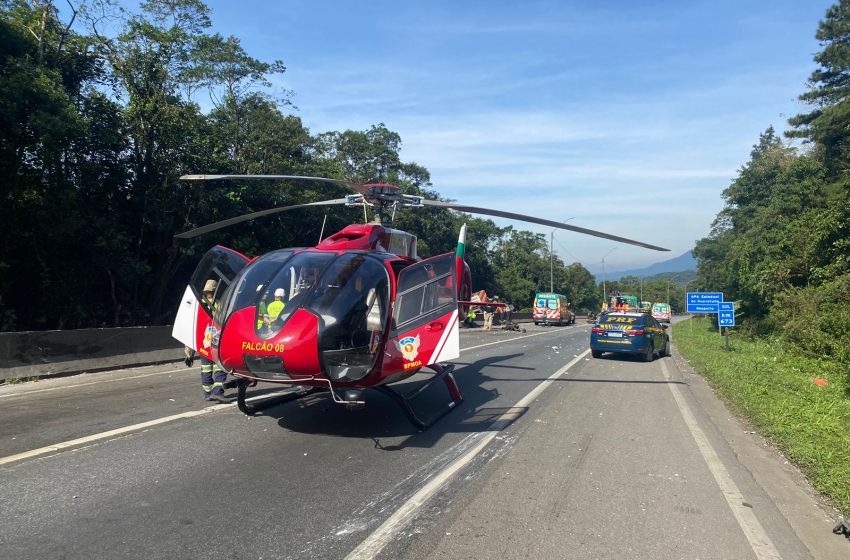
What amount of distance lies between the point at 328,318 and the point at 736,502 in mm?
4315

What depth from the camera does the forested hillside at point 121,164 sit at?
15.7 metres

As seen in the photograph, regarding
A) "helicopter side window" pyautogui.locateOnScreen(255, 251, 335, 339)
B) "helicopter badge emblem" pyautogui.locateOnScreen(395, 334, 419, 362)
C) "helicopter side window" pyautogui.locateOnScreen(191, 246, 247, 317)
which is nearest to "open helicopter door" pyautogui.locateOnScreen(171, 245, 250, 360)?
"helicopter side window" pyautogui.locateOnScreen(191, 246, 247, 317)

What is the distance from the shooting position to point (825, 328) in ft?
55.9

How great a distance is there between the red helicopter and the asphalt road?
82 centimetres

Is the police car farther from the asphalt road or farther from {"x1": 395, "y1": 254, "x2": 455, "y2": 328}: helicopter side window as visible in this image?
{"x1": 395, "y1": 254, "x2": 455, "y2": 328}: helicopter side window

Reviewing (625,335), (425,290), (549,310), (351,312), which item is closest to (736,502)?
(425,290)

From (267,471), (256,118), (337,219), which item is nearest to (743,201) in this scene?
(337,219)

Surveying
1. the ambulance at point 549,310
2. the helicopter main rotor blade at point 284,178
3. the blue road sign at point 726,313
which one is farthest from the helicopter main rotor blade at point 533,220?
the ambulance at point 549,310

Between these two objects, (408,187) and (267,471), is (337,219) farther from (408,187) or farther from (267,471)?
(267,471)

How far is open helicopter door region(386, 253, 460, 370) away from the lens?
7.39 m

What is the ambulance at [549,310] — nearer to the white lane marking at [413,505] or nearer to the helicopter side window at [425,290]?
the white lane marking at [413,505]

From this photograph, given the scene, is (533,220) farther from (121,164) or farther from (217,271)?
(121,164)

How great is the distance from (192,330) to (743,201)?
53.7 m

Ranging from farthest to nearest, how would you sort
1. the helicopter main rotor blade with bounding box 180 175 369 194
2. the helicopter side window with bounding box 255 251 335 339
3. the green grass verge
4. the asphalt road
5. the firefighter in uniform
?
the firefighter in uniform → the helicopter main rotor blade with bounding box 180 175 369 194 → the helicopter side window with bounding box 255 251 335 339 → the green grass verge → the asphalt road
